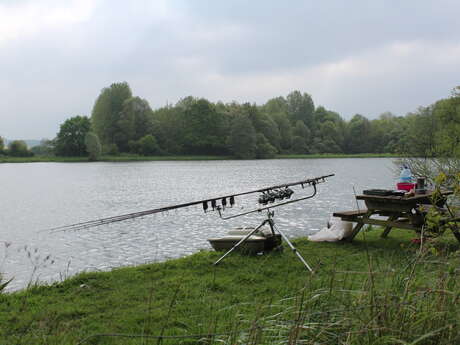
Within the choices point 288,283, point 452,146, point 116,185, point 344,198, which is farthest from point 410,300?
point 116,185

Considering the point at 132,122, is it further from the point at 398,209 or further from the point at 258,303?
the point at 258,303

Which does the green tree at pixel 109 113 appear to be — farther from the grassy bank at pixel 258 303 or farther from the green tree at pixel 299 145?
the grassy bank at pixel 258 303

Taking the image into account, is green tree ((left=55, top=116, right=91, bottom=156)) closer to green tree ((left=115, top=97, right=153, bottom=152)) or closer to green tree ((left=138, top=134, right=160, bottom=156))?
green tree ((left=115, top=97, right=153, bottom=152))

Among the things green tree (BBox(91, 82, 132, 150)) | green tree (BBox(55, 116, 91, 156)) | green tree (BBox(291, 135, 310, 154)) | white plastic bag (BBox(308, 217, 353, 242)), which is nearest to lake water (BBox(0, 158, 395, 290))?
white plastic bag (BBox(308, 217, 353, 242))

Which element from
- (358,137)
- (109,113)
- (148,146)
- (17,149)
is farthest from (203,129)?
(17,149)

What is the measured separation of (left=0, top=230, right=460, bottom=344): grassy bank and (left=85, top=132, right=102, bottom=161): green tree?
8509 centimetres

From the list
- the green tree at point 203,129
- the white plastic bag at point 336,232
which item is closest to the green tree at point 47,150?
the green tree at point 203,129

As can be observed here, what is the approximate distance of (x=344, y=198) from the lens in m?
26.2

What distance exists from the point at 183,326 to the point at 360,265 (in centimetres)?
371

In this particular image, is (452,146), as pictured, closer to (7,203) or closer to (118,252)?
(118,252)

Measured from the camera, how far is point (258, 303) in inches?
148

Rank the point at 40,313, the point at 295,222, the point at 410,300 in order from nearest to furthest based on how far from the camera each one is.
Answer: the point at 410,300 < the point at 40,313 < the point at 295,222

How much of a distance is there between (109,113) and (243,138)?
3044cm

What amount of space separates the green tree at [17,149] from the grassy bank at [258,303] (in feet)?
337
